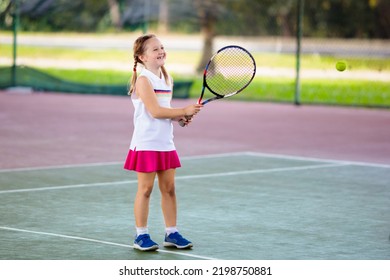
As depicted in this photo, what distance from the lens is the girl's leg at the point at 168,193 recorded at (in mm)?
7605

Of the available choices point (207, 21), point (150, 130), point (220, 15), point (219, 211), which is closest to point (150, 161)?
point (150, 130)

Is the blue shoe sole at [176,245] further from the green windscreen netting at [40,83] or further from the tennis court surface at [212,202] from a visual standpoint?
the green windscreen netting at [40,83]

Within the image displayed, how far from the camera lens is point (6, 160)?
12625 millimetres

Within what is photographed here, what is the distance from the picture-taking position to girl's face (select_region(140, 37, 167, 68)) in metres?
7.51

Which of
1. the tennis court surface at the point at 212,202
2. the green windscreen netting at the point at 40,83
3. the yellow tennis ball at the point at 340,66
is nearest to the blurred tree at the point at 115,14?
the green windscreen netting at the point at 40,83

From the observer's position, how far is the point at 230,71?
8.80 meters

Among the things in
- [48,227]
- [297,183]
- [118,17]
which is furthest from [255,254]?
[118,17]

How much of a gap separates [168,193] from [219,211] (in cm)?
172

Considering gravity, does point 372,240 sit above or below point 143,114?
below

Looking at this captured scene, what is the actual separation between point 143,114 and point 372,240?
1941 mm

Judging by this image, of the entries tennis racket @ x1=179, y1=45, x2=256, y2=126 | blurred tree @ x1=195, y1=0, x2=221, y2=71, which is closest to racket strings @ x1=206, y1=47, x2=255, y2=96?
tennis racket @ x1=179, y1=45, x2=256, y2=126

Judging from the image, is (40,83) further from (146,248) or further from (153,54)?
(146,248)

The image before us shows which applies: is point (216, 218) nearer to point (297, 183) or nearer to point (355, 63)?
point (297, 183)

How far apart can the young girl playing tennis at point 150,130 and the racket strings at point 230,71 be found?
1.43 feet
